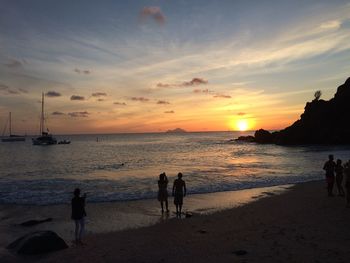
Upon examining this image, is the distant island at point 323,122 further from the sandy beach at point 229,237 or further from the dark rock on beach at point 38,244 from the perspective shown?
the dark rock on beach at point 38,244

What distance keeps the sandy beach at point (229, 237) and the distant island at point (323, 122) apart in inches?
2651

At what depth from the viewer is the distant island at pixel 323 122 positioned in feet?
258

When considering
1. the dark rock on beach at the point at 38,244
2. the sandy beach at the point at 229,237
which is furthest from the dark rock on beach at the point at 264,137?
the dark rock on beach at the point at 38,244

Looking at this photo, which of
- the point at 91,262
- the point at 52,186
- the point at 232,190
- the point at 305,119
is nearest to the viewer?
the point at 91,262

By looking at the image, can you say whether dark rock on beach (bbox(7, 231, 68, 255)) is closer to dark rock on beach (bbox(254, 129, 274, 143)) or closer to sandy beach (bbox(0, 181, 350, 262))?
sandy beach (bbox(0, 181, 350, 262))

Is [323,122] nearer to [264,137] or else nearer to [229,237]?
[264,137]

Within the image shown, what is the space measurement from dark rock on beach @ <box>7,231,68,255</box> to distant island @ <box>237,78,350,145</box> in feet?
244

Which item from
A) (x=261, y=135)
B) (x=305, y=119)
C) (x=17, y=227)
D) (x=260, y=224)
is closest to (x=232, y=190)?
(x=260, y=224)

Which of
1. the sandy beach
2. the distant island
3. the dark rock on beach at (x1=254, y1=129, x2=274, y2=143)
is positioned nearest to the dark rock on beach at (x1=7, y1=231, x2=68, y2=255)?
the sandy beach

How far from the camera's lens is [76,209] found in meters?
11.4

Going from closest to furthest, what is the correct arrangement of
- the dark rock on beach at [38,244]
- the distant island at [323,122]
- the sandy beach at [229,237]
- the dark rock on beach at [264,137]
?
1. the sandy beach at [229,237]
2. the dark rock on beach at [38,244]
3. the distant island at [323,122]
4. the dark rock on beach at [264,137]

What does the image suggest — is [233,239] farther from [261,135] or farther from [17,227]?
[261,135]

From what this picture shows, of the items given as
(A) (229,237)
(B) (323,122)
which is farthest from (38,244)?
(B) (323,122)

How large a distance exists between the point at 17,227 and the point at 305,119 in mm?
81963
